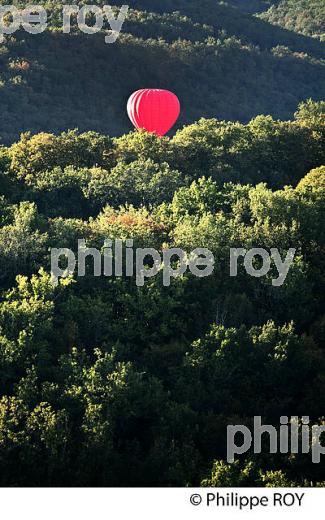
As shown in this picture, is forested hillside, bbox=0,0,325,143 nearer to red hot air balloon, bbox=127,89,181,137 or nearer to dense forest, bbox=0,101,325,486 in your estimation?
red hot air balloon, bbox=127,89,181,137

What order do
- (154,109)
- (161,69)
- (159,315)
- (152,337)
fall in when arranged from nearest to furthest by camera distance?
(152,337), (159,315), (154,109), (161,69)

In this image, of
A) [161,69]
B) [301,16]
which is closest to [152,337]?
[161,69]

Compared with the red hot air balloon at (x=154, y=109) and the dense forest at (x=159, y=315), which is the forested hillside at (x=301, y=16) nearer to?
the red hot air balloon at (x=154, y=109)

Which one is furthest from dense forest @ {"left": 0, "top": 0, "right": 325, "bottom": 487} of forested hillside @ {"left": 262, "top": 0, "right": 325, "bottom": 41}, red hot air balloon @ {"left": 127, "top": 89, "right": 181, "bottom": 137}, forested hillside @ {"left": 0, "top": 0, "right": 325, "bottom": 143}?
forested hillside @ {"left": 262, "top": 0, "right": 325, "bottom": 41}

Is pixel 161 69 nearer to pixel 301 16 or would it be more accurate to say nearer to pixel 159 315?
pixel 301 16

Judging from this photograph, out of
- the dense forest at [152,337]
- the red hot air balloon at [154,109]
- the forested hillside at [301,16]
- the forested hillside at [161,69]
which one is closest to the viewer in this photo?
the dense forest at [152,337]

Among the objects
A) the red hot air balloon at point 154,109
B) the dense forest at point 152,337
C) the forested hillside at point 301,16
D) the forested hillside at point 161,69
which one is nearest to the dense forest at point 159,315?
the dense forest at point 152,337

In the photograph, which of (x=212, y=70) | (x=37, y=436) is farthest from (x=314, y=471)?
(x=212, y=70)
